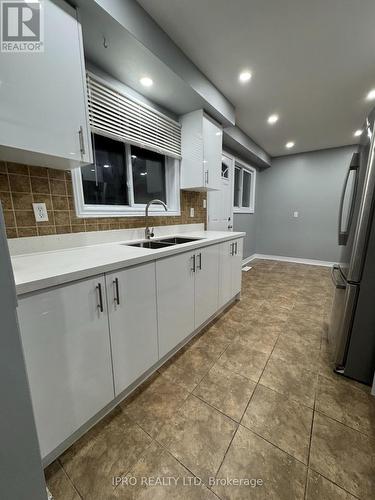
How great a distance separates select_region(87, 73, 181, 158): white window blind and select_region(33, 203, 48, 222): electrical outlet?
78 cm

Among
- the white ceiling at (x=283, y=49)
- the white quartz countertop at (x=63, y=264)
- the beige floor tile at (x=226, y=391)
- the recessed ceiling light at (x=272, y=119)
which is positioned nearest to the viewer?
A: the white quartz countertop at (x=63, y=264)

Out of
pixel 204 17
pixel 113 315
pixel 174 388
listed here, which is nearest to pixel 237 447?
pixel 174 388

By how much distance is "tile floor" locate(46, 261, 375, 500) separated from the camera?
0.88 metres

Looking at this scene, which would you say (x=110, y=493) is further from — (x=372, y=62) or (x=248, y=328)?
(x=372, y=62)

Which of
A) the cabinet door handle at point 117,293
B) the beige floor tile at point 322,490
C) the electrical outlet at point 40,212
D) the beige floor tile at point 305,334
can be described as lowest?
the beige floor tile at point 305,334

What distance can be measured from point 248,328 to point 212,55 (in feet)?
8.75

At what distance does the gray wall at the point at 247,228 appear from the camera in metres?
4.32

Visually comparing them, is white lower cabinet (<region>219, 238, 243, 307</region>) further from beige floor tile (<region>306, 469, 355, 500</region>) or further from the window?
the window

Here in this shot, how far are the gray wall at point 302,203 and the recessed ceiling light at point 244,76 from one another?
124 inches

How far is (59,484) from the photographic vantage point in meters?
0.89

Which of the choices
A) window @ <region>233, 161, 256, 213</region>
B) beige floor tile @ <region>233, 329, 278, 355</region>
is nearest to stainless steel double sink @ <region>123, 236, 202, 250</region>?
beige floor tile @ <region>233, 329, 278, 355</region>

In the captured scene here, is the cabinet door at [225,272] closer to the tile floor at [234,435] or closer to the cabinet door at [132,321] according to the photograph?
the tile floor at [234,435]

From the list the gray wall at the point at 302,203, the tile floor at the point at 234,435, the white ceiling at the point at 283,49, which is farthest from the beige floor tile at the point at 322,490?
the gray wall at the point at 302,203

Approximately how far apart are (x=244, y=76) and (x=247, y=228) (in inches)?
125
